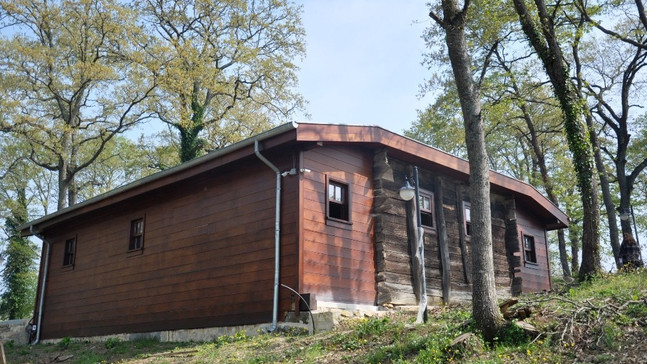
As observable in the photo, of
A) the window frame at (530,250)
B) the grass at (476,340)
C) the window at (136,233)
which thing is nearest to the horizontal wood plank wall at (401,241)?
the grass at (476,340)

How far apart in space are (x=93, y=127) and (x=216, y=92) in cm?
681

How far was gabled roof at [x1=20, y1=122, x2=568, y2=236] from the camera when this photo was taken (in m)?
12.2

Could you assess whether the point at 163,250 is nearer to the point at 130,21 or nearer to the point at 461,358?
the point at 461,358

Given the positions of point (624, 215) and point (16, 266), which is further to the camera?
point (16, 266)

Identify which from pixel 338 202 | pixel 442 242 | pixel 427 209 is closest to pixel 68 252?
pixel 338 202

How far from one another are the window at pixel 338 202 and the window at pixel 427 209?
2503 millimetres

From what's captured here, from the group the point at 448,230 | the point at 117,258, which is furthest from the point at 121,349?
the point at 448,230

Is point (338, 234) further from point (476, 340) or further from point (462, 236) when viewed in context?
point (476, 340)

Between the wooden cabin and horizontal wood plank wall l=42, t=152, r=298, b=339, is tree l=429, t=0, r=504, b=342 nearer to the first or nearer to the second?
the wooden cabin

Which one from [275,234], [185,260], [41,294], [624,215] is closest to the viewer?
[275,234]

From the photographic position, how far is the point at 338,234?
1277cm

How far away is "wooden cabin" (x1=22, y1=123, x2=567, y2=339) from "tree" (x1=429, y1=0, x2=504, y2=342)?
3601 millimetres

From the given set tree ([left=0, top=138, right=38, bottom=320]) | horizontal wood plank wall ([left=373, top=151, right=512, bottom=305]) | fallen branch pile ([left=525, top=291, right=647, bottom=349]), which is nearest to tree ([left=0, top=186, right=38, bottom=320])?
tree ([left=0, top=138, right=38, bottom=320])

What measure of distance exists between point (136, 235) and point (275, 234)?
5.70 metres
